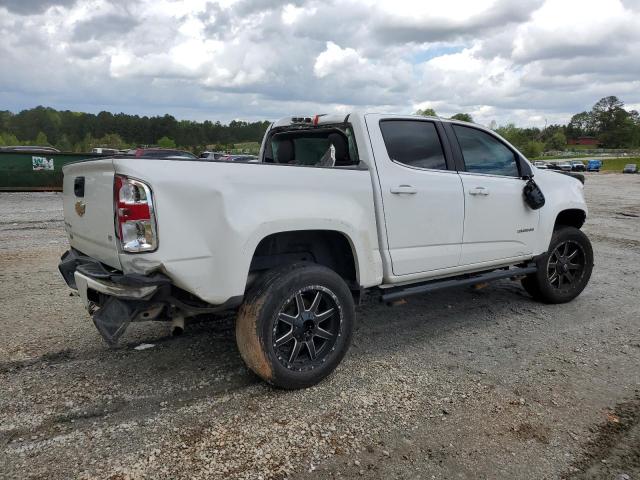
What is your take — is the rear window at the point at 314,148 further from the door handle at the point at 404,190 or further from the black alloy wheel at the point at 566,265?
the black alloy wheel at the point at 566,265

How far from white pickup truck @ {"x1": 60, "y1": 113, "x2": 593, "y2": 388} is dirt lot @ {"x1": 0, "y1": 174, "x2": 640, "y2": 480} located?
484mm

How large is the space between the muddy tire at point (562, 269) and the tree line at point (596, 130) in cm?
12199

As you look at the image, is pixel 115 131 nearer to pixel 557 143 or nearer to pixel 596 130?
pixel 557 143

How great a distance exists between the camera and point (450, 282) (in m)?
4.40

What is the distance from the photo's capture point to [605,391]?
3539mm

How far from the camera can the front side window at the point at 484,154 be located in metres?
4.58

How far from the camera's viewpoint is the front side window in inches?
180

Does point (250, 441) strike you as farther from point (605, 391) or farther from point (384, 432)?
point (605, 391)

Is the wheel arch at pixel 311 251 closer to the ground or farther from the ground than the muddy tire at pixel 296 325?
farther from the ground

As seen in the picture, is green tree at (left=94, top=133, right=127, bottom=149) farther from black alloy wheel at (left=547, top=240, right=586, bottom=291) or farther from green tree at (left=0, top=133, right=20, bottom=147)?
Result: black alloy wheel at (left=547, top=240, right=586, bottom=291)

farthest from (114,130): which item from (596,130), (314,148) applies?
(596,130)

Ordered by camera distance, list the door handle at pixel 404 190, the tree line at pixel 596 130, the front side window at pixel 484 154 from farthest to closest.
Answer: the tree line at pixel 596 130, the front side window at pixel 484 154, the door handle at pixel 404 190

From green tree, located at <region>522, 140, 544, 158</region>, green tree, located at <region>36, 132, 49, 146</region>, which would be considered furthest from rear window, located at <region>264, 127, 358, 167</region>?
green tree, located at <region>522, 140, 544, 158</region>

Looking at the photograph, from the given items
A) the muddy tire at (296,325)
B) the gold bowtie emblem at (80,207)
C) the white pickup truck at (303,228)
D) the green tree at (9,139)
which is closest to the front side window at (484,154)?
the white pickup truck at (303,228)
